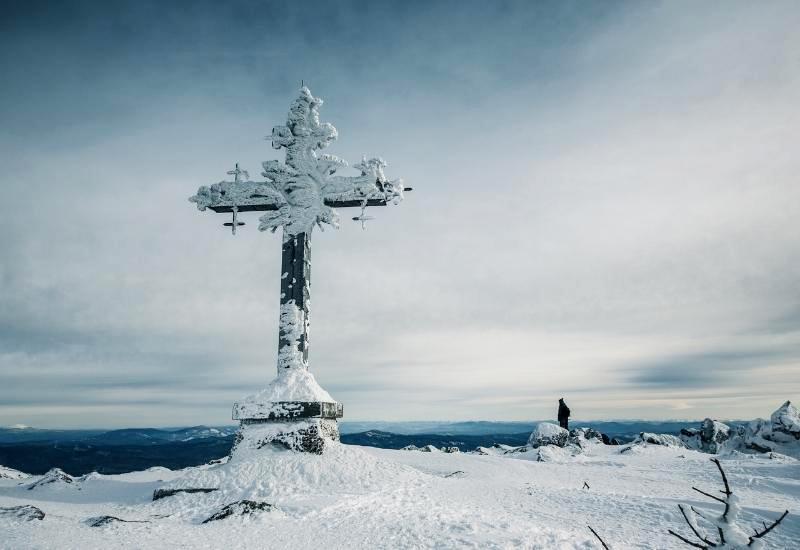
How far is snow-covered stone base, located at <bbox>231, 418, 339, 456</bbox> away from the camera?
326 inches

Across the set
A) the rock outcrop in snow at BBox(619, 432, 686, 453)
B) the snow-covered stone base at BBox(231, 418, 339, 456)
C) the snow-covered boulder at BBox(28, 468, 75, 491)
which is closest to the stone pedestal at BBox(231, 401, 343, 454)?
the snow-covered stone base at BBox(231, 418, 339, 456)

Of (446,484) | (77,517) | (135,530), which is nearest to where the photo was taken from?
(135,530)

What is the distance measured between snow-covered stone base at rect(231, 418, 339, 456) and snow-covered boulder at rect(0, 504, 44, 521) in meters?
3.09

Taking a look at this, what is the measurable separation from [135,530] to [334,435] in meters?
4.10

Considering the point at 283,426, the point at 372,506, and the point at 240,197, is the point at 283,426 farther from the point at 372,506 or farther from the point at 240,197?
the point at 240,197

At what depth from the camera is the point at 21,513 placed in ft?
18.2

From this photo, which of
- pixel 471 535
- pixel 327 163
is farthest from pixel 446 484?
pixel 327 163

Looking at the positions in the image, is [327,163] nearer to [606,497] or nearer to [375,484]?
[375,484]

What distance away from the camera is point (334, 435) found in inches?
360

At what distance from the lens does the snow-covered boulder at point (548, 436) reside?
18109 mm

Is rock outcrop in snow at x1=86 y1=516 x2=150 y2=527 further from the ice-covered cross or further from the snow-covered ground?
the ice-covered cross

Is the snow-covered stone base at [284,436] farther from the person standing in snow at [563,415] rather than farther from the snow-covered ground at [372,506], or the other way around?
the person standing in snow at [563,415]

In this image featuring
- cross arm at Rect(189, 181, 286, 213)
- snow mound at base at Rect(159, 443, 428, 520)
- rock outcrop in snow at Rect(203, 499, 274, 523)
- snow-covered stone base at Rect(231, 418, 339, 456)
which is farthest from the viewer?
cross arm at Rect(189, 181, 286, 213)

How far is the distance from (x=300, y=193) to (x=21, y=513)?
6.93 metres
